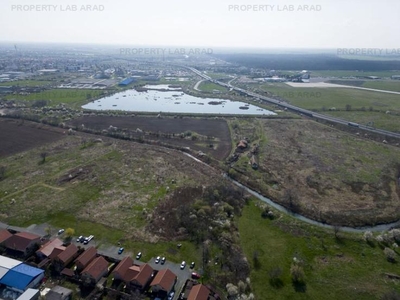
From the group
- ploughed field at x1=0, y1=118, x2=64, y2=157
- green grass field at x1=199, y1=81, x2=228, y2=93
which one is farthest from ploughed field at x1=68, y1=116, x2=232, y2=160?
green grass field at x1=199, y1=81, x2=228, y2=93

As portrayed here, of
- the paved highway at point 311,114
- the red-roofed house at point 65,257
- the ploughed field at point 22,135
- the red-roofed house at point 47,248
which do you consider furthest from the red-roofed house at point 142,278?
the paved highway at point 311,114

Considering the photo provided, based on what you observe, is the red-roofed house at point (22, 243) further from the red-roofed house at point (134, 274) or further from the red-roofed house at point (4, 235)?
the red-roofed house at point (134, 274)

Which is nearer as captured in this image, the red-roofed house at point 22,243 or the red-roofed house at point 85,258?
the red-roofed house at point 85,258

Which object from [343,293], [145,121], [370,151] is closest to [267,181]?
[343,293]

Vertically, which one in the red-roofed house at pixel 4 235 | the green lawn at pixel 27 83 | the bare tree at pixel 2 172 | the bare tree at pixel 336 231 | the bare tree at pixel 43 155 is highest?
the green lawn at pixel 27 83

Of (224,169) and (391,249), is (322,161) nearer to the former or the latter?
(224,169)

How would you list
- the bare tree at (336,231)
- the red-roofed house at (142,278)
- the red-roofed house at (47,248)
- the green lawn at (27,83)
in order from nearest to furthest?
the red-roofed house at (142,278), the red-roofed house at (47,248), the bare tree at (336,231), the green lawn at (27,83)

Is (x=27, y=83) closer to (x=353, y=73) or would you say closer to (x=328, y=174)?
(x=328, y=174)
